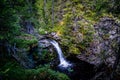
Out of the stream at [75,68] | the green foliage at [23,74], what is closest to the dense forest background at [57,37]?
the green foliage at [23,74]

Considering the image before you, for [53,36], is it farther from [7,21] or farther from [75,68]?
[7,21]

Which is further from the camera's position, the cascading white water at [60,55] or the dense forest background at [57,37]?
the cascading white water at [60,55]

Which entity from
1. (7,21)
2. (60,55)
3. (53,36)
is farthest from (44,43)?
(7,21)

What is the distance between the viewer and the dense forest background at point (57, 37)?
7.66 meters

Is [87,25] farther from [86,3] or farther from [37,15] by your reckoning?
[37,15]

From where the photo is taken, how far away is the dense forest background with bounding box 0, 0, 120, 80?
7.66 m

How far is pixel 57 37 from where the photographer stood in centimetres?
1739

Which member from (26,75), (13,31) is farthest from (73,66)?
(13,31)

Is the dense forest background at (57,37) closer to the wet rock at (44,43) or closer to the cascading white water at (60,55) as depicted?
the wet rock at (44,43)

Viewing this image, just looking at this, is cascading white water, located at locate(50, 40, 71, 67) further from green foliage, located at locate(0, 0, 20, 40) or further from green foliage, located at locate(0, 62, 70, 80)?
green foliage, located at locate(0, 0, 20, 40)

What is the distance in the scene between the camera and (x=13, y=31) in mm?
7652

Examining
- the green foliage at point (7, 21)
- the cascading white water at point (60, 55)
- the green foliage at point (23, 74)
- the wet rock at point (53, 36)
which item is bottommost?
the green foliage at point (23, 74)

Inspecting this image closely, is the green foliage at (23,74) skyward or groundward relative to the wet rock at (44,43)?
groundward

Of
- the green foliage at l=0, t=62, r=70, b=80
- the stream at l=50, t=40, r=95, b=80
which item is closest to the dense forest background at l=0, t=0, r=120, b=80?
the green foliage at l=0, t=62, r=70, b=80
